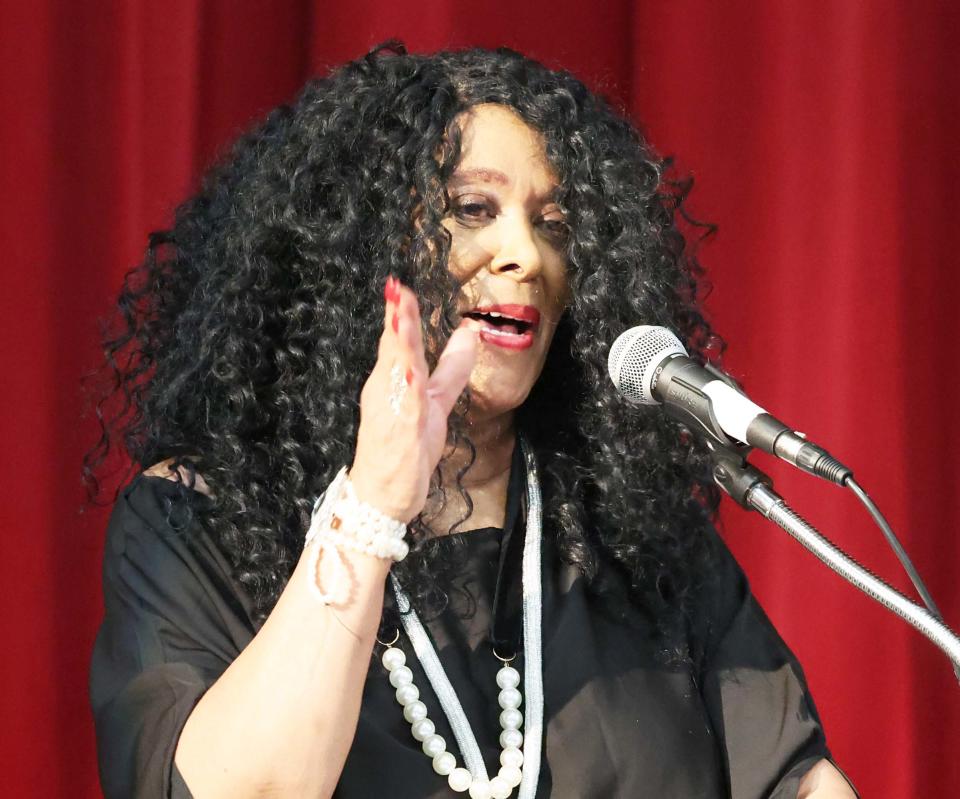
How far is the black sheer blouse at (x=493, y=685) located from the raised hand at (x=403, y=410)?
29cm

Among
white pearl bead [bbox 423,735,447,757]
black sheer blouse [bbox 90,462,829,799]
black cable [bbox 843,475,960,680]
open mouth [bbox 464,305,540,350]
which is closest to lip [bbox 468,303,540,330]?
open mouth [bbox 464,305,540,350]

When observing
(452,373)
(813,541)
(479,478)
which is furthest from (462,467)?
(813,541)

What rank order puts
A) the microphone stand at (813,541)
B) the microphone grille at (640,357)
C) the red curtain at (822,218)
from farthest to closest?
the red curtain at (822,218) < the microphone grille at (640,357) < the microphone stand at (813,541)

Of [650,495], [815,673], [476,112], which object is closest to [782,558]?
[815,673]

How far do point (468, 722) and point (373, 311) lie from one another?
46cm

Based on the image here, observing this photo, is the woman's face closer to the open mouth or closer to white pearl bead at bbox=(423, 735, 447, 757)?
the open mouth

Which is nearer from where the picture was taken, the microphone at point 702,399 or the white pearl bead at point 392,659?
the microphone at point 702,399

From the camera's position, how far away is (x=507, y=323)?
5.25ft

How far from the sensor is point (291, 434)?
60.2 inches

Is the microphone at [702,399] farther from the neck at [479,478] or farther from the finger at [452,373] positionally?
the neck at [479,478]

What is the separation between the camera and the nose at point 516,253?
5.06 ft

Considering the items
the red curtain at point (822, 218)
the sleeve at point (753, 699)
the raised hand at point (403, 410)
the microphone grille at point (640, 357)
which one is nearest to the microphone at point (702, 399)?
the microphone grille at point (640, 357)

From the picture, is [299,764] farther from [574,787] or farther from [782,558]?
[782,558]

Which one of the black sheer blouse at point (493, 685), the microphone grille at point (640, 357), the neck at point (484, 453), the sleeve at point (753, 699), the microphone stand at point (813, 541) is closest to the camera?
the microphone stand at point (813, 541)
